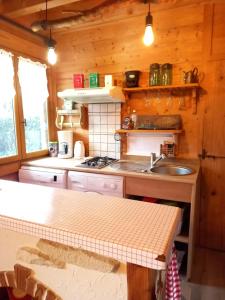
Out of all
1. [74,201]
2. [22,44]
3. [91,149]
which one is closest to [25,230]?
[74,201]

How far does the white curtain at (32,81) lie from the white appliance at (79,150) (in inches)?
26.9

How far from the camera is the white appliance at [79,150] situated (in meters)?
2.66

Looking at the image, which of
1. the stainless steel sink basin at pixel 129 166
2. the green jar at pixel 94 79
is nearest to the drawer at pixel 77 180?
the stainless steel sink basin at pixel 129 166

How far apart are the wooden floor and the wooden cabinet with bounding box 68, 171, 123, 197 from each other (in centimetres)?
93

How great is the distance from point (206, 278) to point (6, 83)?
2602 millimetres

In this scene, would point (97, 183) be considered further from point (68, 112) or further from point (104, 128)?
point (68, 112)

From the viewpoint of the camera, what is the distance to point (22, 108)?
243 cm

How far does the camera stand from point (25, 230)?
79 centimetres

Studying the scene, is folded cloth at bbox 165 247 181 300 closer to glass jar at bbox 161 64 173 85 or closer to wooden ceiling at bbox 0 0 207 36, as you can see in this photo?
glass jar at bbox 161 64 173 85

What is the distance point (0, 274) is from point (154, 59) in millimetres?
2214

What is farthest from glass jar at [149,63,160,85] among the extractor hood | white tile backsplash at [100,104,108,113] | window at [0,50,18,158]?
window at [0,50,18,158]

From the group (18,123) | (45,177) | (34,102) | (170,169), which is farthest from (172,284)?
(34,102)

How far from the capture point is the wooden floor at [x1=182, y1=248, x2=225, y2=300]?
5.65 ft

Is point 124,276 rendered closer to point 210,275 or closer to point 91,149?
point 210,275
